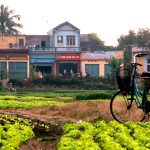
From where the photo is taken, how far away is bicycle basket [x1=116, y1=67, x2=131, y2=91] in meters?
12.2

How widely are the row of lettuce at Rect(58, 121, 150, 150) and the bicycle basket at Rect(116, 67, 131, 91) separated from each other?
0.88m

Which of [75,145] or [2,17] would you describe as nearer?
[75,145]

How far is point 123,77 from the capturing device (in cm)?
1222

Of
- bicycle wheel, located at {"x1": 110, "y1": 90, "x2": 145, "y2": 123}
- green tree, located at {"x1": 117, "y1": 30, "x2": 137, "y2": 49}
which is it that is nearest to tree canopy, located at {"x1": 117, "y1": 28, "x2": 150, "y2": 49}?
green tree, located at {"x1": 117, "y1": 30, "x2": 137, "y2": 49}

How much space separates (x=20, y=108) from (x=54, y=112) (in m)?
3.84

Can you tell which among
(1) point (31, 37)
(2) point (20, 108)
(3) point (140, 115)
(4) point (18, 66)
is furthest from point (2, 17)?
(3) point (140, 115)

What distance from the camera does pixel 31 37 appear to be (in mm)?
67062

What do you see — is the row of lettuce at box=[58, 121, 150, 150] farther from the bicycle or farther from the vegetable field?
the bicycle

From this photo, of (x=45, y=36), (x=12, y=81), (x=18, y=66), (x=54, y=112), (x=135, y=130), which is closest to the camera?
(x=135, y=130)

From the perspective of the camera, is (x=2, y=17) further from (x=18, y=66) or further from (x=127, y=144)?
(x=127, y=144)

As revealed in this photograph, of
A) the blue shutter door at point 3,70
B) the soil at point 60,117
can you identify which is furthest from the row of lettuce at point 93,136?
the blue shutter door at point 3,70

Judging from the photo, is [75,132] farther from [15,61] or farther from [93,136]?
[15,61]

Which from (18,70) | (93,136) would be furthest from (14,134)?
(18,70)

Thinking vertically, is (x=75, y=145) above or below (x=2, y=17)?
below
